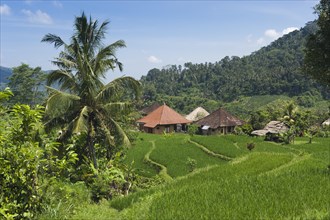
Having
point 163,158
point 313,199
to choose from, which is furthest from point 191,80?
point 313,199

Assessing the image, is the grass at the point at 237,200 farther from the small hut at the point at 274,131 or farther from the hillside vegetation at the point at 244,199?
the small hut at the point at 274,131

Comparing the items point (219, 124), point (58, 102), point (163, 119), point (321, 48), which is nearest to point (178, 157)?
point (58, 102)

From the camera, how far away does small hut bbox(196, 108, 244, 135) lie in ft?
161

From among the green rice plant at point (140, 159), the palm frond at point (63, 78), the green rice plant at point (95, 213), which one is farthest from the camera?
the green rice plant at point (140, 159)

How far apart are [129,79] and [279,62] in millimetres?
109533

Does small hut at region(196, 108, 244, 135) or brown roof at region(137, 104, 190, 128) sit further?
brown roof at region(137, 104, 190, 128)

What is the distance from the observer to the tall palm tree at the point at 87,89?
1382 centimetres

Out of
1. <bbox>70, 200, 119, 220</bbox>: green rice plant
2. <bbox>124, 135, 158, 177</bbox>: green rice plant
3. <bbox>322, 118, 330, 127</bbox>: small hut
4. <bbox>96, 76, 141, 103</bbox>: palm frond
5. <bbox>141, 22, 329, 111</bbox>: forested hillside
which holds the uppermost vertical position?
<bbox>141, 22, 329, 111</bbox>: forested hillside

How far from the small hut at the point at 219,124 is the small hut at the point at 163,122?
15.6ft

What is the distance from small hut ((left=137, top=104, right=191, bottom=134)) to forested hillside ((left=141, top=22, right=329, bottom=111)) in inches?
1031

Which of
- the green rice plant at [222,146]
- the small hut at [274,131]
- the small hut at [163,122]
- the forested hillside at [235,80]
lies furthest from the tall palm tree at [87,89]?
the forested hillside at [235,80]

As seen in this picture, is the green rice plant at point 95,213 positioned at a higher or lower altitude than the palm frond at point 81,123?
lower

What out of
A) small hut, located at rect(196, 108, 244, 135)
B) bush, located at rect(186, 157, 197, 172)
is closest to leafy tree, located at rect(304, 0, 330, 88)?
bush, located at rect(186, 157, 197, 172)

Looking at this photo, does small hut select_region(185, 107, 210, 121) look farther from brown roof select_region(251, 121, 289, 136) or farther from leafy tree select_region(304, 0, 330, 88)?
leafy tree select_region(304, 0, 330, 88)
